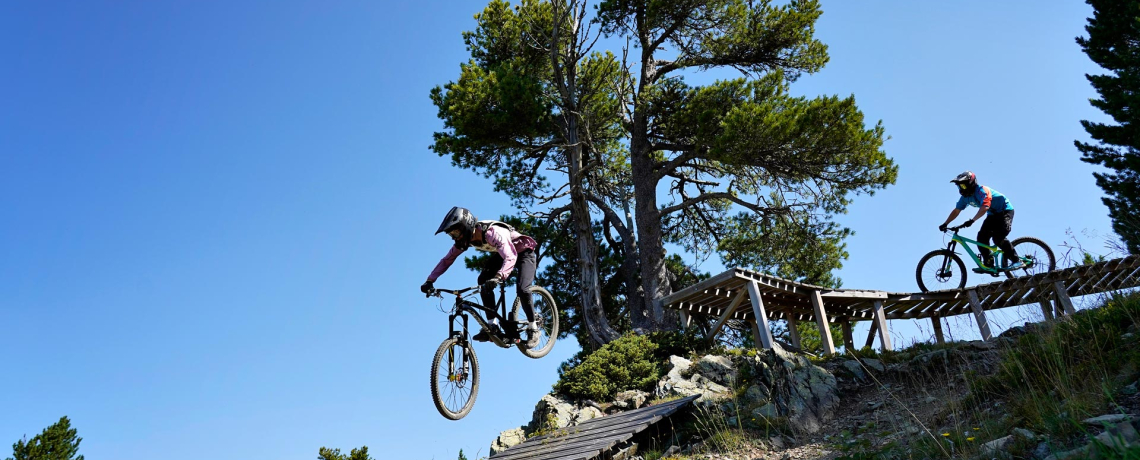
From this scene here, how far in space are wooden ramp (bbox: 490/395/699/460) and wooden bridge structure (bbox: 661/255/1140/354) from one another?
12.0 feet

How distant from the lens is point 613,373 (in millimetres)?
12070

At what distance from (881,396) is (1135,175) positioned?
12.4 meters

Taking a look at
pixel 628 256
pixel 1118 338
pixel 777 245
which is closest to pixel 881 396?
pixel 1118 338

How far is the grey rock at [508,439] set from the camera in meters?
10.6

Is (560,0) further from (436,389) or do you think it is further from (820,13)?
(436,389)

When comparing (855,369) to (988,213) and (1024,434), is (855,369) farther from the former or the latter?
(1024,434)

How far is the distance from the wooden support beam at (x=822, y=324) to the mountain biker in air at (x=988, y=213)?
2.63 meters

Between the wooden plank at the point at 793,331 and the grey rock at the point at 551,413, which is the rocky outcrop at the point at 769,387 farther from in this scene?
the wooden plank at the point at 793,331

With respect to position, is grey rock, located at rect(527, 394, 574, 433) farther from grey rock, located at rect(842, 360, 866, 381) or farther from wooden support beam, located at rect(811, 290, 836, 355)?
wooden support beam, located at rect(811, 290, 836, 355)

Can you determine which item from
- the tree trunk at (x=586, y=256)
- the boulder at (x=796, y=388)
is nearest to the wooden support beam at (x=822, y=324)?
the boulder at (x=796, y=388)

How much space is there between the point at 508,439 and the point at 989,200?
8322mm

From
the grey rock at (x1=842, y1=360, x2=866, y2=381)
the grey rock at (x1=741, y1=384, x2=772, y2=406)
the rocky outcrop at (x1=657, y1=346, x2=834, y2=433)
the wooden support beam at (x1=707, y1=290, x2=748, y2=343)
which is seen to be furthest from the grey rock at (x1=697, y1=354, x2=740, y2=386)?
the grey rock at (x1=842, y1=360, x2=866, y2=381)

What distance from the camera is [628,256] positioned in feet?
57.8

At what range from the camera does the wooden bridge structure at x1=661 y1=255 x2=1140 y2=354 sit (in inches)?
488
